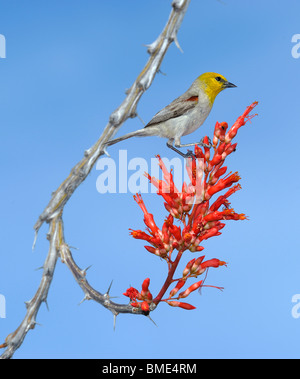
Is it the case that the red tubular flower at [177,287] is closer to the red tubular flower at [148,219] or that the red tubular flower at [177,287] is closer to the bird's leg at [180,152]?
the red tubular flower at [148,219]

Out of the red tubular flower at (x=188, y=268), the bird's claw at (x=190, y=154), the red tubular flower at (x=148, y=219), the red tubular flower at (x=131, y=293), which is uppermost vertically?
the bird's claw at (x=190, y=154)

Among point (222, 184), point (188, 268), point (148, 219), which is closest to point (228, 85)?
point (222, 184)

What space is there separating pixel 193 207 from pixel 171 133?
95 cm

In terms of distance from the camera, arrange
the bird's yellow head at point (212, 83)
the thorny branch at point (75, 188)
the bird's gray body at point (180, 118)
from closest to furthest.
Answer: the thorny branch at point (75, 188)
the bird's gray body at point (180, 118)
the bird's yellow head at point (212, 83)

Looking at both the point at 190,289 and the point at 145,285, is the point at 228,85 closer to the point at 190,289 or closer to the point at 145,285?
the point at 190,289

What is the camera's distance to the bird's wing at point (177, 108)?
16.6 ft

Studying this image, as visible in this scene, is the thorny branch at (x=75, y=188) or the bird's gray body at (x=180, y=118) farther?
the bird's gray body at (x=180, y=118)

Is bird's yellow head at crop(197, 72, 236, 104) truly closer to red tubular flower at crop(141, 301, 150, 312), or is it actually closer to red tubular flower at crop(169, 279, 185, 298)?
red tubular flower at crop(169, 279, 185, 298)

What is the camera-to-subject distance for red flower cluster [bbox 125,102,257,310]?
4211 mm

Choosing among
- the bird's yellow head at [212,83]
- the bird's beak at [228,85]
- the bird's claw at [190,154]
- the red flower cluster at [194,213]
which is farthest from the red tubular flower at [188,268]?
the bird's beak at [228,85]

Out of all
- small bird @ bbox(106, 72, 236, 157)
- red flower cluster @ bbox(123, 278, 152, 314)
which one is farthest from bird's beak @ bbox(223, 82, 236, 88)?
red flower cluster @ bbox(123, 278, 152, 314)
